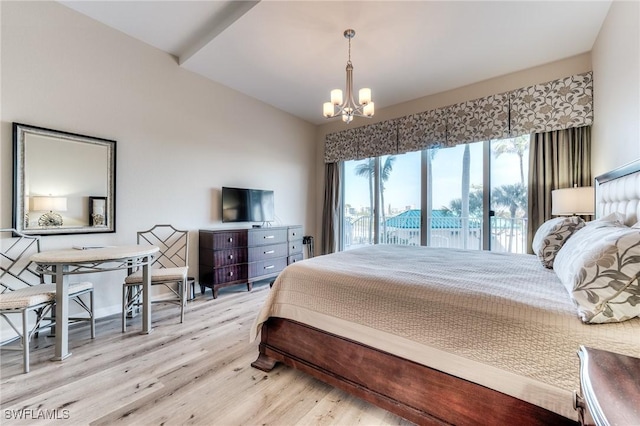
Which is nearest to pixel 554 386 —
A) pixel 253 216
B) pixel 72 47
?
pixel 253 216

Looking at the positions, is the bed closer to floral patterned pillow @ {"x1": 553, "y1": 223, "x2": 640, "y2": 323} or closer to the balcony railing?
floral patterned pillow @ {"x1": 553, "y1": 223, "x2": 640, "y2": 323}

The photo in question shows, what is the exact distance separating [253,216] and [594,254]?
3848 mm

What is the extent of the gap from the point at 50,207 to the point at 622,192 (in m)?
4.81

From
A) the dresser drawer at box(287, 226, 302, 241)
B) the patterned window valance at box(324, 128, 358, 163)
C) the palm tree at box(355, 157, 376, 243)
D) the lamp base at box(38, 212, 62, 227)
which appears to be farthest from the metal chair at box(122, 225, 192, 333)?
the palm tree at box(355, 157, 376, 243)

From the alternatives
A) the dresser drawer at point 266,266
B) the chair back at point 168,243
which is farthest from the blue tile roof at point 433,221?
the chair back at point 168,243

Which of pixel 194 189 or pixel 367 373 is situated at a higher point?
pixel 194 189

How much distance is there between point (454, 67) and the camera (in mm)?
3354

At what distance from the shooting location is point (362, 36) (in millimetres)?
2791

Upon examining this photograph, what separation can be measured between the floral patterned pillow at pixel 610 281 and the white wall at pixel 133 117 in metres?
3.81

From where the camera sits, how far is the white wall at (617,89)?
196 centimetres

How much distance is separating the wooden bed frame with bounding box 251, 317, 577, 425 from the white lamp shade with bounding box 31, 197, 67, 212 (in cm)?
239

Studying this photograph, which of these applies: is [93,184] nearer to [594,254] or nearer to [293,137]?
[293,137]

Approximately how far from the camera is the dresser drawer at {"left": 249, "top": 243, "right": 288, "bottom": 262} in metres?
3.96

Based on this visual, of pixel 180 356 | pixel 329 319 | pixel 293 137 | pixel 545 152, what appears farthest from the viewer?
pixel 293 137
